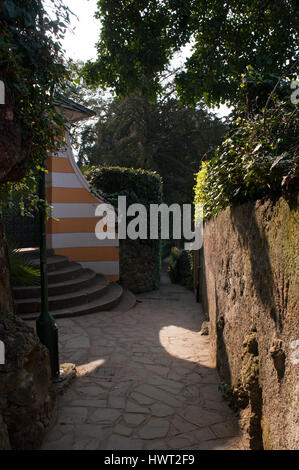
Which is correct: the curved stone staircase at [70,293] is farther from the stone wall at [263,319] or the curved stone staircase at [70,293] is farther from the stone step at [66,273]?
the stone wall at [263,319]

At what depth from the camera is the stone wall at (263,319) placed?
1.91m

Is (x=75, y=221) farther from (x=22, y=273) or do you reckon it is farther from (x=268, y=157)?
(x=268, y=157)

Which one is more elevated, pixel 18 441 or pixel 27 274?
pixel 27 274

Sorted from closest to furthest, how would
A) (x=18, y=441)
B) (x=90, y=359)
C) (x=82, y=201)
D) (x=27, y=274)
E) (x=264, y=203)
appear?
(x=264, y=203), (x=18, y=441), (x=90, y=359), (x=27, y=274), (x=82, y=201)

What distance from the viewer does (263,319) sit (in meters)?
Result: 2.51

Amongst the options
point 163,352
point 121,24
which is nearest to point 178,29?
point 121,24

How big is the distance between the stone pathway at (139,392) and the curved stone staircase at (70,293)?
60cm

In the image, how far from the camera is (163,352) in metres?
5.23

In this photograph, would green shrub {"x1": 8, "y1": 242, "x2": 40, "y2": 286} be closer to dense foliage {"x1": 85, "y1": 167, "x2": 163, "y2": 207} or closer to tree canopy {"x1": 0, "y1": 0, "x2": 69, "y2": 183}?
dense foliage {"x1": 85, "y1": 167, "x2": 163, "y2": 207}

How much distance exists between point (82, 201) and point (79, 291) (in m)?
2.93

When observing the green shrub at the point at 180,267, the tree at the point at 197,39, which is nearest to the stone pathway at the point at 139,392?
the tree at the point at 197,39

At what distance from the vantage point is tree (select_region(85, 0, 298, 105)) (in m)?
6.25

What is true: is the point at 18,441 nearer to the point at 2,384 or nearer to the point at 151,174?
the point at 2,384

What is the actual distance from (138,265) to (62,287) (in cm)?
348
